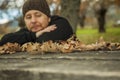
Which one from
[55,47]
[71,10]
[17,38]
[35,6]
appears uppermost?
[71,10]

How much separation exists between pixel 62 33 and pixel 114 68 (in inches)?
92.9

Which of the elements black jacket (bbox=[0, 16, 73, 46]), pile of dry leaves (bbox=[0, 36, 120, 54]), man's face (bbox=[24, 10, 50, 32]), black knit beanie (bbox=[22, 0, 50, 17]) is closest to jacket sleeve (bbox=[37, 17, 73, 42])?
black jacket (bbox=[0, 16, 73, 46])

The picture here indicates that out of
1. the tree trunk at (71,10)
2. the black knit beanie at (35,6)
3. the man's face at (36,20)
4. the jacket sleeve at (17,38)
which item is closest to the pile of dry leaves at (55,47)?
the jacket sleeve at (17,38)

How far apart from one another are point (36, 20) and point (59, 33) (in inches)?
16.1

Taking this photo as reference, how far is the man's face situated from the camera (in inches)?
175

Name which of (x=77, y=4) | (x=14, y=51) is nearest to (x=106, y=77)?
(x=14, y=51)

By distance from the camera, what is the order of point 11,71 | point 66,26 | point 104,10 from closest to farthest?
point 11,71, point 66,26, point 104,10

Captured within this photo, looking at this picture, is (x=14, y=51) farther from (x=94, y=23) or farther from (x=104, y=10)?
(x=94, y=23)

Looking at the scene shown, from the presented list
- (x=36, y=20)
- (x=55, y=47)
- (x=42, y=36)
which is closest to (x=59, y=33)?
(x=42, y=36)

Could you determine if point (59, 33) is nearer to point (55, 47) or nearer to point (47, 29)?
point (47, 29)

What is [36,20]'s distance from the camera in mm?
4457

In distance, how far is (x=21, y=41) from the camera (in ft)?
13.3

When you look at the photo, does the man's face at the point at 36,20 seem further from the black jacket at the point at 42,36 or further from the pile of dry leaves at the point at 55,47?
the pile of dry leaves at the point at 55,47

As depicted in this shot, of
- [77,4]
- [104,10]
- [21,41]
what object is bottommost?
[21,41]
